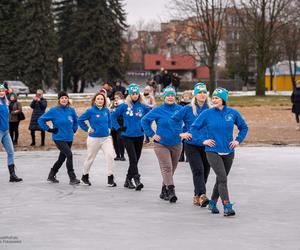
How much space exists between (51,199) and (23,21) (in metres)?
62.7

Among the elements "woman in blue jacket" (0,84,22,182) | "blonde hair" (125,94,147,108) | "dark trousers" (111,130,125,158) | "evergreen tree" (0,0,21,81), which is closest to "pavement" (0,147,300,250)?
"woman in blue jacket" (0,84,22,182)

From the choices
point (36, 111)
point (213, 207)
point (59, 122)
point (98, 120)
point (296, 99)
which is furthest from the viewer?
point (296, 99)

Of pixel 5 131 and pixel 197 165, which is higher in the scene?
pixel 5 131

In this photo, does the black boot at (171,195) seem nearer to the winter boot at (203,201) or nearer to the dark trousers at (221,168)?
the winter boot at (203,201)

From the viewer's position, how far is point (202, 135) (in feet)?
33.3

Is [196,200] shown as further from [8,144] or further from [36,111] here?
[36,111]

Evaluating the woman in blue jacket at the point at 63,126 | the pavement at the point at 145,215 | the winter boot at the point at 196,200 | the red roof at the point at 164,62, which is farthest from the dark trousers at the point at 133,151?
the red roof at the point at 164,62

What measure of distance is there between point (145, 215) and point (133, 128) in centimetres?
289

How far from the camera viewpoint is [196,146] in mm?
10336

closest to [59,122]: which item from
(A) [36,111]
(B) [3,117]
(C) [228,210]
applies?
(B) [3,117]

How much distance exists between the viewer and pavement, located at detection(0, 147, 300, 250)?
764cm

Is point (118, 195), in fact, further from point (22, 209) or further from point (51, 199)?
point (22, 209)

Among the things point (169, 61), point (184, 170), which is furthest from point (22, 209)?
point (169, 61)

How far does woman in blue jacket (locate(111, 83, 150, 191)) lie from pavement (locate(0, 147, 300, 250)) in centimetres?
29
